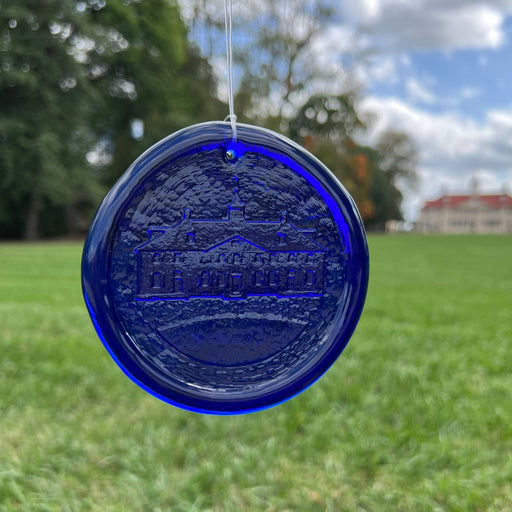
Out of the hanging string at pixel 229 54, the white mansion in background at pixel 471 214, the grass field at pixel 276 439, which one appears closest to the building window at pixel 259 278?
the hanging string at pixel 229 54

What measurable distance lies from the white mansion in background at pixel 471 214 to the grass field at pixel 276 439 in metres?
74.4

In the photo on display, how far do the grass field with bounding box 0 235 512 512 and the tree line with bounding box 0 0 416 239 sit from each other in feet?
57.9

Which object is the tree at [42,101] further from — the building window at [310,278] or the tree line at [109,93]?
the building window at [310,278]

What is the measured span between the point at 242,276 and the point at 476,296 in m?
6.87

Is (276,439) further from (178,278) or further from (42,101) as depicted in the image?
(42,101)

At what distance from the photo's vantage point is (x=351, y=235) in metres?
1.06

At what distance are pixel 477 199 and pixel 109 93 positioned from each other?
210ft

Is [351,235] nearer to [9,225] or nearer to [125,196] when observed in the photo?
[125,196]

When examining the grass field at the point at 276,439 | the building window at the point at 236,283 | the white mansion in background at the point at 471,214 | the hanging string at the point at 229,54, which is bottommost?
the grass field at the point at 276,439

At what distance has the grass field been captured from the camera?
86.0 inches

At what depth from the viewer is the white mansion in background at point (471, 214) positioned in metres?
75.5

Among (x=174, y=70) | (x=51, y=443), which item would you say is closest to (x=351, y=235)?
(x=51, y=443)

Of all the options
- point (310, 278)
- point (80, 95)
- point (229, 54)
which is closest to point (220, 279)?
point (310, 278)

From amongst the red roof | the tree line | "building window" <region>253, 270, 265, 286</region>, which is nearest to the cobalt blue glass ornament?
"building window" <region>253, 270, 265, 286</region>
